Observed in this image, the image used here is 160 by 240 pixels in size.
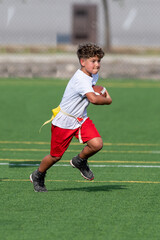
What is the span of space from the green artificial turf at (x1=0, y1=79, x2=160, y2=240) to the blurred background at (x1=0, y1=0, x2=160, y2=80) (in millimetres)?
9070

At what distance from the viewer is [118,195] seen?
26.1 ft

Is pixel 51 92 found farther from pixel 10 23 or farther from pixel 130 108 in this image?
pixel 10 23

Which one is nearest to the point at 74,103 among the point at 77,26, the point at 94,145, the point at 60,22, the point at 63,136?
the point at 63,136

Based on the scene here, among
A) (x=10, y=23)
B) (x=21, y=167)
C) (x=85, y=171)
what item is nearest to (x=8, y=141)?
(x=21, y=167)

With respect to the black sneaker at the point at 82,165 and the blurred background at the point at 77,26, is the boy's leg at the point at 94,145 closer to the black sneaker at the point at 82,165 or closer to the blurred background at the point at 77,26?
the black sneaker at the point at 82,165

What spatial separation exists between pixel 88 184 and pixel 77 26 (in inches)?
792

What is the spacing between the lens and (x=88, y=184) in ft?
28.5

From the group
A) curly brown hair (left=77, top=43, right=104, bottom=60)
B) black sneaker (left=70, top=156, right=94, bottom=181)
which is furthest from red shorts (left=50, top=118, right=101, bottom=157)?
curly brown hair (left=77, top=43, right=104, bottom=60)

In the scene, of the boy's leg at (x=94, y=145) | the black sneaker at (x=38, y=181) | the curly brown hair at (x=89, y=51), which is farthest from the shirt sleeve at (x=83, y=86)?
the black sneaker at (x=38, y=181)

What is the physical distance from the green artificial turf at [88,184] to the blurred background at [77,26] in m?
9.07

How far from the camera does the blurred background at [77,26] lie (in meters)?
26.7

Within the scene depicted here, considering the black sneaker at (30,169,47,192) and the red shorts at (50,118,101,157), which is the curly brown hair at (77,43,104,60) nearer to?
the red shorts at (50,118,101,157)

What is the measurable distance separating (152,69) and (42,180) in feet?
53.7

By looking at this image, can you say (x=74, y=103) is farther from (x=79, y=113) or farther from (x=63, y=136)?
(x=63, y=136)
